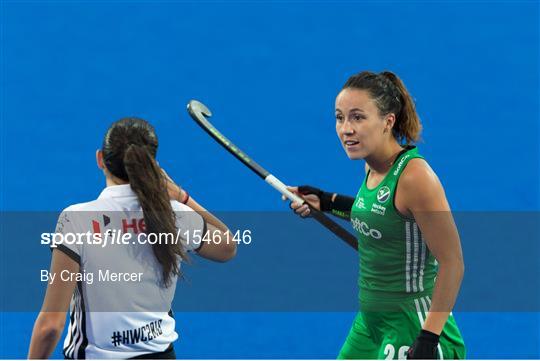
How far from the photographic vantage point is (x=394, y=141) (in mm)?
3541

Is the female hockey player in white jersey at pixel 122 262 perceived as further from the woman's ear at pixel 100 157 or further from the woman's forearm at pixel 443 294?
the woman's forearm at pixel 443 294

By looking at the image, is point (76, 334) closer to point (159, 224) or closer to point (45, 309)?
point (45, 309)

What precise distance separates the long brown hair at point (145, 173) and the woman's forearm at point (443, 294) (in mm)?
826

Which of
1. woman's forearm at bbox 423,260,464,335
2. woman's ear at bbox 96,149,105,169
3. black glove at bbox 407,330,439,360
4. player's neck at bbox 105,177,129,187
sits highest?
woman's ear at bbox 96,149,105,169

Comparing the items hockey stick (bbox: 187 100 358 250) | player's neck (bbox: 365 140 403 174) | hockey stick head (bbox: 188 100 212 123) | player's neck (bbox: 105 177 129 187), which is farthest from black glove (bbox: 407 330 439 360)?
hockey stick head (bbox: 188 100 212 123)

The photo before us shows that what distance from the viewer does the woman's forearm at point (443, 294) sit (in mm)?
3152

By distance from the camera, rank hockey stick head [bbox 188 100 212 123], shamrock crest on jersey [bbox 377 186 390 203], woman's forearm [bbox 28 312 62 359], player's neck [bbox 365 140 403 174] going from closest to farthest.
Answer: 1. woman's forearm [bbox 28 312 62 359]
2. shamrock crest on jersey [bbox 377 186 390 203]
3. player's neck [bbox 365 140 403 174]
4. hockey stick head [bbox 188 100 212 123]

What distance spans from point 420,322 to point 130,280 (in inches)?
42.7

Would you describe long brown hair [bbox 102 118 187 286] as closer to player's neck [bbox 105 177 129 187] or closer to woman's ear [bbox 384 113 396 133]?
player's neck [bbox 105 177 129 187]

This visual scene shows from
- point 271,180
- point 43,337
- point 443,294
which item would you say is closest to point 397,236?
point 443,294

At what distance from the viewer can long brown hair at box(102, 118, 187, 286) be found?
2.85 metres

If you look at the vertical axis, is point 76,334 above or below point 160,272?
below

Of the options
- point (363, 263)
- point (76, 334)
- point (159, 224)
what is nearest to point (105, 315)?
point (76, 334)

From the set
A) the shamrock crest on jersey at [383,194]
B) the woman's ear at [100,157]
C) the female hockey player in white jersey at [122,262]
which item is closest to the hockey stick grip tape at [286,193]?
the shamrock crest on jersey at [383,194]
